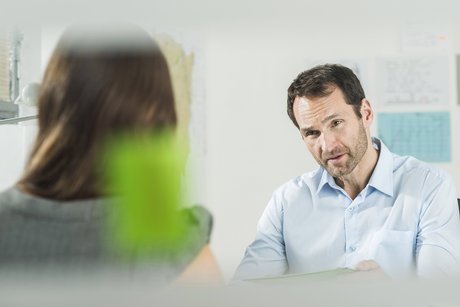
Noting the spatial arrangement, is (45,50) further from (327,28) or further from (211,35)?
(327,28)

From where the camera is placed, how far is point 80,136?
706 millimetres

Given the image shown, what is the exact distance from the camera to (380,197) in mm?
772

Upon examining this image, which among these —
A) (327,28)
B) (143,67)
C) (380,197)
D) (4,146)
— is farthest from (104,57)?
(380,197)

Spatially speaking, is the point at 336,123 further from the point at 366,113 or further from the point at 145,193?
the point at 145,193

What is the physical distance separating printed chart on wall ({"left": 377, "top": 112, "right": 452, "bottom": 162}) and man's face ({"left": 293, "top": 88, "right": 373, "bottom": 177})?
1.1 inches

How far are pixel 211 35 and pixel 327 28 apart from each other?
154 mm

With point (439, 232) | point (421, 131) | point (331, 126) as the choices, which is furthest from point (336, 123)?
point (439, 232)

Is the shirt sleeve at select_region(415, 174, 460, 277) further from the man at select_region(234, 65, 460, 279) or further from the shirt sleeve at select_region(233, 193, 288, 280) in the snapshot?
the shirt sleeve at select_region(233, 193, 288, 280)

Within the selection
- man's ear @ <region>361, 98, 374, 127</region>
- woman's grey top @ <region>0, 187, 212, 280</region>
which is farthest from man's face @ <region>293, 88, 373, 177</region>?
woman's grey top @ <region>0, 187, 212, 280</region>

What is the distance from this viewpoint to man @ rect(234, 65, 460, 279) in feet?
2.47

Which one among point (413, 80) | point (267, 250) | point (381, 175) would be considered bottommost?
point (267, 250)

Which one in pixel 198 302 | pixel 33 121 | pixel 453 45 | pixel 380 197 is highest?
pixel 453 45

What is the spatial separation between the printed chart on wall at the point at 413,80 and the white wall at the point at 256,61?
0.02 meters

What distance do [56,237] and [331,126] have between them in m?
0.39
